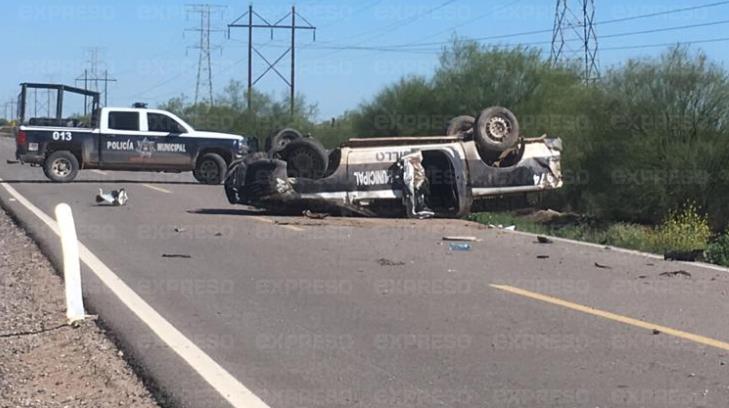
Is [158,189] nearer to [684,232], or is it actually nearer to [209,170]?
[209,170]

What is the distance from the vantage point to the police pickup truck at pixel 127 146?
3041 centimetres

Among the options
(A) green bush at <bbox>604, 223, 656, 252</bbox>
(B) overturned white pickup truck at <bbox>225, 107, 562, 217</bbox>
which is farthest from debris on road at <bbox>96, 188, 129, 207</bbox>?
(A) green bush at <bbox>604, 223, 656, 252</bbox>

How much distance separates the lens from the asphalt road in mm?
7090

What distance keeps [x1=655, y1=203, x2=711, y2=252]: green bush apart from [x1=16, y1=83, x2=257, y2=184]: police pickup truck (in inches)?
553

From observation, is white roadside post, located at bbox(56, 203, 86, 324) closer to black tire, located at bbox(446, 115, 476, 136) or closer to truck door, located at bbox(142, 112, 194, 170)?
black tire, located at bbox(446, 115, 476, 136)

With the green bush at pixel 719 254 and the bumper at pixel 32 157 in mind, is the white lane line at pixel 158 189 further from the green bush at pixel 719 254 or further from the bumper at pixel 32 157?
the green bush at pixel 719 254

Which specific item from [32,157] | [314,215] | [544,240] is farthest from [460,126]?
[32,157]

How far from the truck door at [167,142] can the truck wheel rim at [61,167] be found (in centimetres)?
224

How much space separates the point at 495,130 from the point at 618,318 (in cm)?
1177

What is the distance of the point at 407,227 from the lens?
19.0 metres

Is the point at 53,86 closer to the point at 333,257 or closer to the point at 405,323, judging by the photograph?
the point at 333,257

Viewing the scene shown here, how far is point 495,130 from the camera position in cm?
2109

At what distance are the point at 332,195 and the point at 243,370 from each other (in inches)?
500

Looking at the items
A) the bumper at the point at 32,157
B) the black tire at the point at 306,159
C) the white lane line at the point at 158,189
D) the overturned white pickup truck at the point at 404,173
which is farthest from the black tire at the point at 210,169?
the black tire at the point at 306,159
